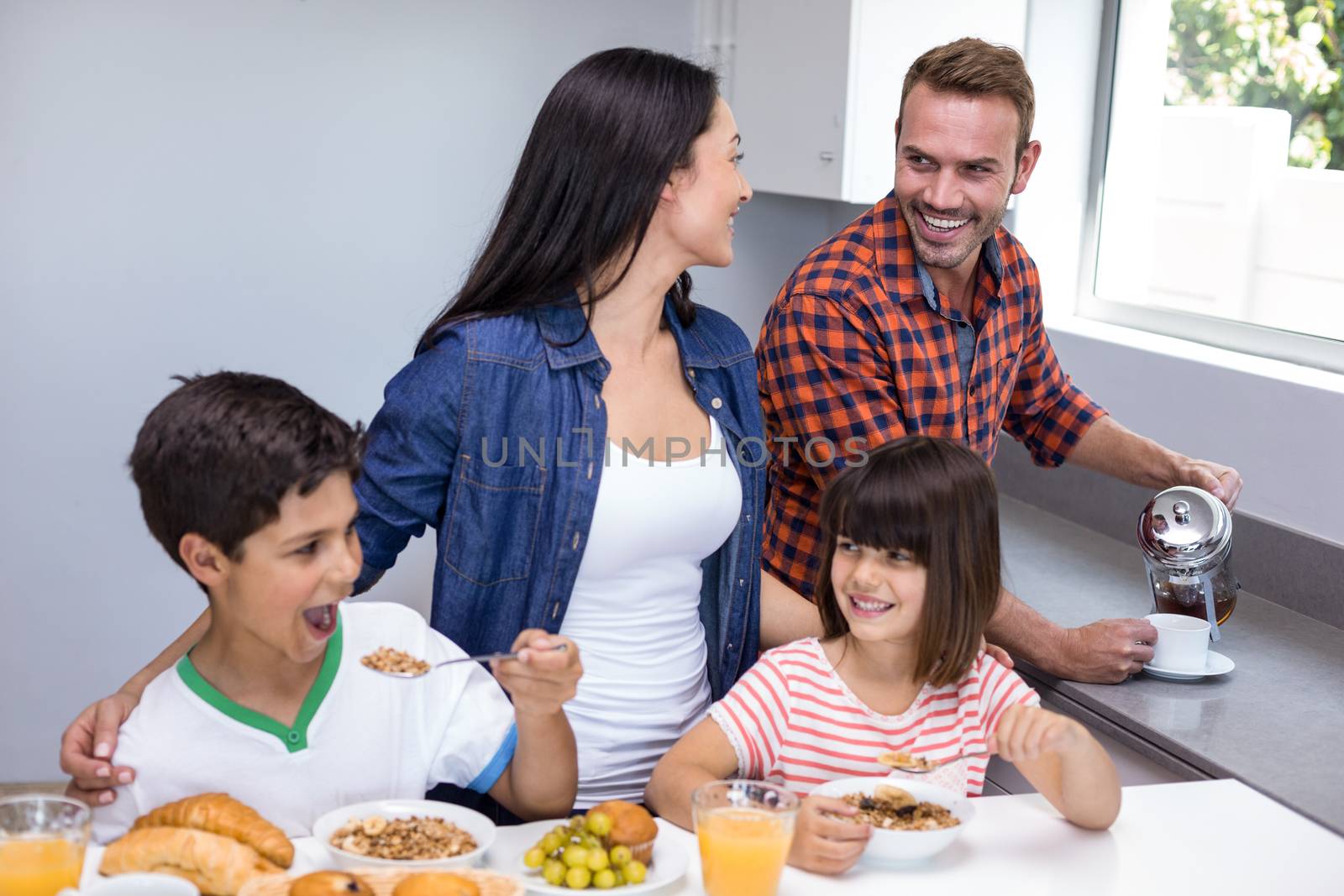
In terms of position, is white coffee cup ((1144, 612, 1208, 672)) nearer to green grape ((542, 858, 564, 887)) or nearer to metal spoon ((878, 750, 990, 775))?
metal spoon ((878, 750, 990, 775))

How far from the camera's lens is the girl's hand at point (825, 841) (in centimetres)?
121

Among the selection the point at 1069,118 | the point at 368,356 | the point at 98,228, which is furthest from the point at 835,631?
the point at 98,228

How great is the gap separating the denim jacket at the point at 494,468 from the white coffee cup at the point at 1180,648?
79cm

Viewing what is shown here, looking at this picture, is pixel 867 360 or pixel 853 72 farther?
pixel 853 72

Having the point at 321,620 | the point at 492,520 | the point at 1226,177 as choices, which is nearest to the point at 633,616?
the point at 492,520

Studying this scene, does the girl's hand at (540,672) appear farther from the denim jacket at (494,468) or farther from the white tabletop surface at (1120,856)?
Result: the denim jacket at (494,468)

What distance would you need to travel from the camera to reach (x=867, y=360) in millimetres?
1893

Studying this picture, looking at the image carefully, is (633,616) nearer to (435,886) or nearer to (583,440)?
(583,440)

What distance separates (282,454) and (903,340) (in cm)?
98

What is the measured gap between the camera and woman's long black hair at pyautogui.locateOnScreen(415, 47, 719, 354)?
158 centimetres

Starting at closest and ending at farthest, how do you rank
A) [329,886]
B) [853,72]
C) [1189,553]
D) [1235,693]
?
1. [329,886]
2. [1235,693]
3. [1189,553]
4. [853,72]

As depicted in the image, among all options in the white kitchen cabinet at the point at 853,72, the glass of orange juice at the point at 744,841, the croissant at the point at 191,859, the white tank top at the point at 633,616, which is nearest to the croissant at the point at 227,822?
the croissant at the point at 191,859

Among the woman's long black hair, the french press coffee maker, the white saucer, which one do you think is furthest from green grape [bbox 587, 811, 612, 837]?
the french press coffee maker

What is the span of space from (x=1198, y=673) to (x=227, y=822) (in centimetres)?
131
